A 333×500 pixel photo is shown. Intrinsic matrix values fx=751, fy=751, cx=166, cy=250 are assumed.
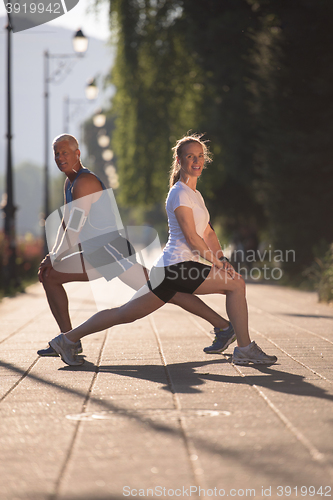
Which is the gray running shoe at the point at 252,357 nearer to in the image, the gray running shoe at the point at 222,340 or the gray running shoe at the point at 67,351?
the gray running shoe at the point at 222,340

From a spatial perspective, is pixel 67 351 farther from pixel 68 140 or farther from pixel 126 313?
pixel 68 140

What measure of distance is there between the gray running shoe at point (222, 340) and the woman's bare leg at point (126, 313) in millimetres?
962

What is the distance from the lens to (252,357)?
6184mm

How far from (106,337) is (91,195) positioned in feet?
8.21

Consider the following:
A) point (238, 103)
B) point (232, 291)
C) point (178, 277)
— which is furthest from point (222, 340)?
point (238, 103)

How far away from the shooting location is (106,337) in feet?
27.9

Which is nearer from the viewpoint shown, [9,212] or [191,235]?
[191,235]

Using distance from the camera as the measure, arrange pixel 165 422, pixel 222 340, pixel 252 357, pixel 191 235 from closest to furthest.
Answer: pixel 165 422, pixel 191 235, pixel 252 357, pixel 222 340

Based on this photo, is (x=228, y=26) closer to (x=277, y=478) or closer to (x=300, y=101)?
(x=300, y=101)

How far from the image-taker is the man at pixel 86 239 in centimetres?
639

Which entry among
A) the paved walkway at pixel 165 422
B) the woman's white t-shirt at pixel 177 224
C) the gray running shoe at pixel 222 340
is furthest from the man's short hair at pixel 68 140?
the gray running shoe at pixel 222 340

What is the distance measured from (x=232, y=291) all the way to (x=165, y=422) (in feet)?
6.52

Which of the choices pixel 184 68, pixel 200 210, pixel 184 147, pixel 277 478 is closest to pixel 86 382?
pixel 200 210

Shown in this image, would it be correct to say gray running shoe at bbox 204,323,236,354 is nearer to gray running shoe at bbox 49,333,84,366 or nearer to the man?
the man
